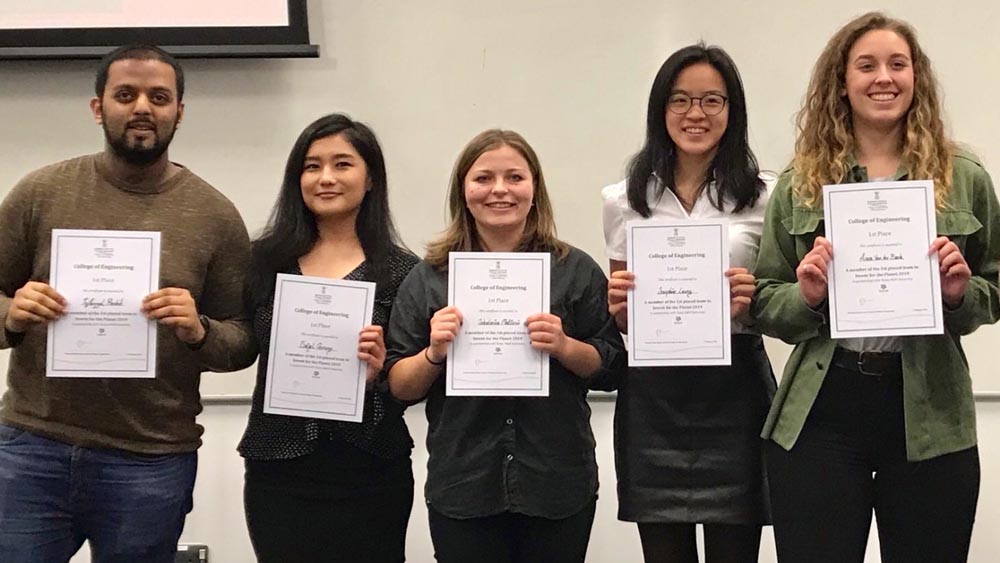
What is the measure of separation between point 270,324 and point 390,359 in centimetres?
28

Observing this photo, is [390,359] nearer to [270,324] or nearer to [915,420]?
[270,324]

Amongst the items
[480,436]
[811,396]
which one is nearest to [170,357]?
[480,436]

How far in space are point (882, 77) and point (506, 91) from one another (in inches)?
51.9

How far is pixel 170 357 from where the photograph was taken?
1875 mm

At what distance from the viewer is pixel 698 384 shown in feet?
5.91

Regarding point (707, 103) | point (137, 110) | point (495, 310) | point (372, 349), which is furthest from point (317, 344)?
point (707, 103)

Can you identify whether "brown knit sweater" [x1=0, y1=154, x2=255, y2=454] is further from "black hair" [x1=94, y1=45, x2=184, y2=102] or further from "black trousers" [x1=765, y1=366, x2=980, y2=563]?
"black trousers" [x1=765, y1=366, x2=980, y2=563]

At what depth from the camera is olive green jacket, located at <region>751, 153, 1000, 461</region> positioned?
5.16ft

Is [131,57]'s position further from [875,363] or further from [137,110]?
[875,363]

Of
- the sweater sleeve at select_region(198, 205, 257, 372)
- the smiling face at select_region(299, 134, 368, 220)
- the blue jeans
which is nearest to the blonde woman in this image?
the smiling face at select_region(299, 134, 368, 220)

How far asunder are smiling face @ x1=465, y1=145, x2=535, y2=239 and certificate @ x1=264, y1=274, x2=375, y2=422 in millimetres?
284

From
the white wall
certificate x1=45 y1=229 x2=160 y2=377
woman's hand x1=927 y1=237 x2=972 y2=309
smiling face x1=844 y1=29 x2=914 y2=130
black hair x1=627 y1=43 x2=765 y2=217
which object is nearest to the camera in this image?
woman's hand x1=927 y1=237 x2=972 y2=309

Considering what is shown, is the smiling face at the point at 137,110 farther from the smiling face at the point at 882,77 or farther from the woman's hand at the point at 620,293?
the smiling face at the point at 882,77

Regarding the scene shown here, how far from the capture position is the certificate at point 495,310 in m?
1.73
